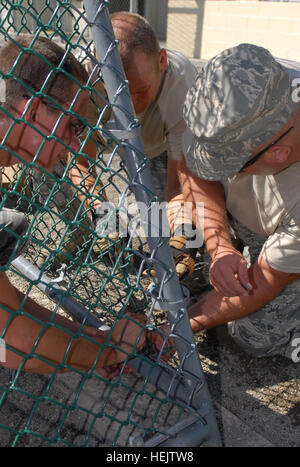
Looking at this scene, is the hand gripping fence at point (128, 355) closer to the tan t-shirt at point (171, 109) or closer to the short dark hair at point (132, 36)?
the short dark hair at point (132, 36)

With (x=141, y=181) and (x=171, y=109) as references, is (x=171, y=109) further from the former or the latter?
(x=141, y=181)

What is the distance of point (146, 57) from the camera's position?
2.09 meters

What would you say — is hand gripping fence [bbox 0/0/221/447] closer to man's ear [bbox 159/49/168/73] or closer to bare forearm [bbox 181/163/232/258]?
bare forearm [bbox 181/163/232/258]

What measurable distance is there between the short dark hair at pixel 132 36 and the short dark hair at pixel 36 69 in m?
0.69

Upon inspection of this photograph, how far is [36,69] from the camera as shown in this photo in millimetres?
1306

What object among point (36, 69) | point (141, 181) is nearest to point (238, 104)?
point (141, 181)

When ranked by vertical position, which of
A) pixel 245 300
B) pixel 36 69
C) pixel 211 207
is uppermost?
pixel 36 69

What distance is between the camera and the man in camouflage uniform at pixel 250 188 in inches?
56.4

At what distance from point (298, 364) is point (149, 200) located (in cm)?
125

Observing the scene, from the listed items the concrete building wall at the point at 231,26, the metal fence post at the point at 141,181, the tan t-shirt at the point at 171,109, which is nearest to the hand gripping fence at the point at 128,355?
the metal fence post at the point at 141,181

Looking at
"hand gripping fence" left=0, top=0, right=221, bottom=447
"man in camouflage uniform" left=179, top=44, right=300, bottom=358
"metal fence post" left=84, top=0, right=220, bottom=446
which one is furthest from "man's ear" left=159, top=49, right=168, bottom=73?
"metal fence post" left=84, top=0, right=220, bottom=446

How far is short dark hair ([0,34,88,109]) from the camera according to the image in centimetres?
130

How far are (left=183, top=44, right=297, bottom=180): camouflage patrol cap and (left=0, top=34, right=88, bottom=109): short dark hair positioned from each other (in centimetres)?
43

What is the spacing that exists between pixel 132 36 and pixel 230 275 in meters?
1.23
